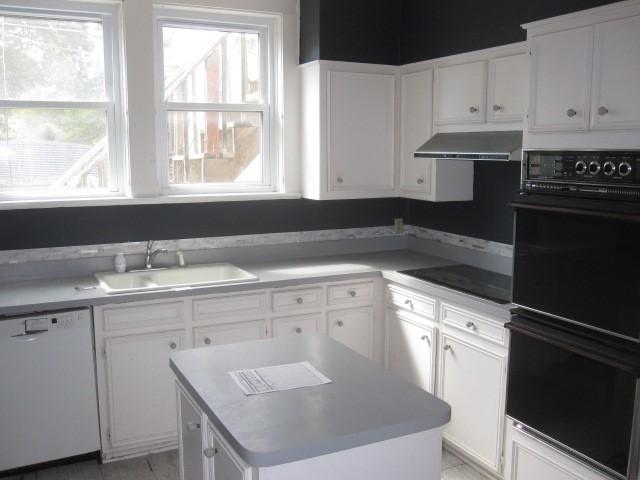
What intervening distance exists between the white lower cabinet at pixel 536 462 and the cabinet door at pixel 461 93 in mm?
1645

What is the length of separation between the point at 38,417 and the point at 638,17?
10.2ft

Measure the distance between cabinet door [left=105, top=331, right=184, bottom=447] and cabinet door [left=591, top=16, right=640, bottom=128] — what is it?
90.2 inches

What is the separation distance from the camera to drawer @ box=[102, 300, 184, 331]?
10.7ft

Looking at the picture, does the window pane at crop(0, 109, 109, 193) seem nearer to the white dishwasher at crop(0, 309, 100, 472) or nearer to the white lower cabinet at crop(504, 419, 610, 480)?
the white dishwasher at crop(0, 309, 100, 472)

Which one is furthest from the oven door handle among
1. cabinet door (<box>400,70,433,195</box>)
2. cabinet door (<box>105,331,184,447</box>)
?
cabinet door (<box>105,331,184,447</box>)

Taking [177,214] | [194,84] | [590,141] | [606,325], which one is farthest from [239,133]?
[606,325]

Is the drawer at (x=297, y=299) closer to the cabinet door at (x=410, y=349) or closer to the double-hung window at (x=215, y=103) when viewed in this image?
the cabinet door at (x=410, y=349)

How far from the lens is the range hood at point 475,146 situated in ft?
10.2

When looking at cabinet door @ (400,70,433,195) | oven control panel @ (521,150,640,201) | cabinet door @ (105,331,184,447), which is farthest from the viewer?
cabinet door @ (400,70,433,195)

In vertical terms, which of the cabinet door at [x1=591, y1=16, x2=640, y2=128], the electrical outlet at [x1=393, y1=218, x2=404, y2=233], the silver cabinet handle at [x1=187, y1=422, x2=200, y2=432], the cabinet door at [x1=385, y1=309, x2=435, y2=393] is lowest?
the cabinet door at [x1=385, y1=309, x2=435, y2=393]

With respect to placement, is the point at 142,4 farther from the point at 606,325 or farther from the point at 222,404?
the point at 606,325

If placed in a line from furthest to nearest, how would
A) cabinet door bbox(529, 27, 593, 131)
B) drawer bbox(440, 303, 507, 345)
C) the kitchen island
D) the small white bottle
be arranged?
the small white bottle
drawer bbox(440, 303, 507, 345)
cabinet door bbox(529, 27, 593, 131)
the kitchen island

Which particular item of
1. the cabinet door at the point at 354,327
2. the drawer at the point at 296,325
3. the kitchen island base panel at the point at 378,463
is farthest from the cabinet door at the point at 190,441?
the cabinet door at the point at 354,327

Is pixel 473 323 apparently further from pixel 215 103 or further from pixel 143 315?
pixel 215 103
